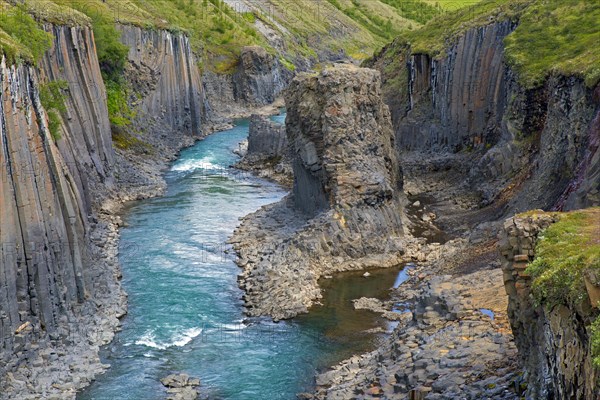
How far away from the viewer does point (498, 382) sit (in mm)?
23500

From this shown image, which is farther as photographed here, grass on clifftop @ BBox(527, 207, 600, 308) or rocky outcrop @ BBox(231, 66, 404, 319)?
rocky outcrop @ BBox(231, 66, 404, 319)

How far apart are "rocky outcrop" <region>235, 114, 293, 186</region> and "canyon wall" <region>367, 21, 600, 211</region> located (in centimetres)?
1077

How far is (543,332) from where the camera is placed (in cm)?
1903

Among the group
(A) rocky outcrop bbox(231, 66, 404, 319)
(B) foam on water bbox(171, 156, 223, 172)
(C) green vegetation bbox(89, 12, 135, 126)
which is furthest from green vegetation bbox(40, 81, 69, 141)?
(B) foam on water bbox(171, 156, 223, 172)

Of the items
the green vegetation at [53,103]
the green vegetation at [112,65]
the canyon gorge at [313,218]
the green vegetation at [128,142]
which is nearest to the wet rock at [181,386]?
the canyon gorge at [313,218]

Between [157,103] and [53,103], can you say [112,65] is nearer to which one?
[157,103]

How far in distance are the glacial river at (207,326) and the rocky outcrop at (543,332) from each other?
1114 cm

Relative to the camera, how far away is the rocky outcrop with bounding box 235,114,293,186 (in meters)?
69.9

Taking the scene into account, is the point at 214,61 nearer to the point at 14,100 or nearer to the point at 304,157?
the point at 304,157

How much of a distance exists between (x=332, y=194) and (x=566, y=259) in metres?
29.6

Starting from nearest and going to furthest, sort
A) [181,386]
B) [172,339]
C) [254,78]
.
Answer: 1. [181,386]
2. [172,339]
3. [254,78]

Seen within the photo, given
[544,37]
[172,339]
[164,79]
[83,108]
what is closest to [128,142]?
[164,79]

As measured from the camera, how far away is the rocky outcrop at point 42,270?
1180 inches

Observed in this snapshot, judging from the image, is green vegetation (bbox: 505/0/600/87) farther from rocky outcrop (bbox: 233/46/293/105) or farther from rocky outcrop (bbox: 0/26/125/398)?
rocky outcrop (bbox: 233/46/293/105)
